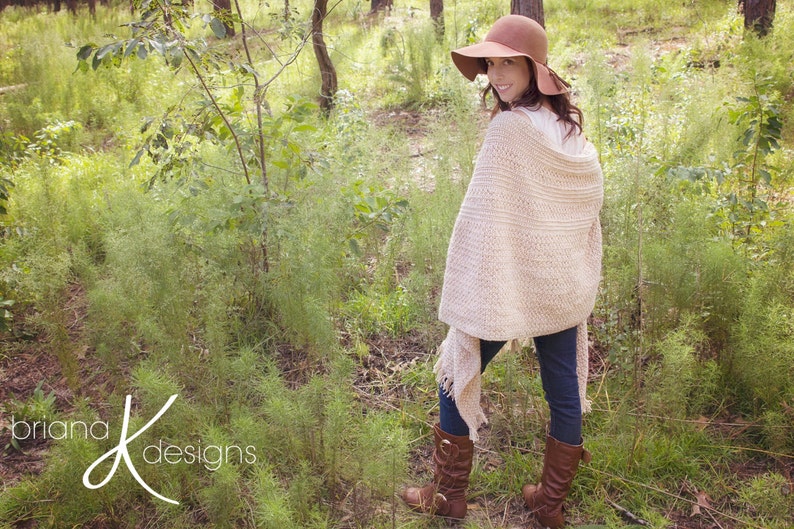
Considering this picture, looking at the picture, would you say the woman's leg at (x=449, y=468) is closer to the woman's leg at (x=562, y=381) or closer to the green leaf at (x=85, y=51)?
the woman's leg at (x=562, y=381)

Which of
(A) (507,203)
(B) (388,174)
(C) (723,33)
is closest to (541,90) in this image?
(A) (507,203)

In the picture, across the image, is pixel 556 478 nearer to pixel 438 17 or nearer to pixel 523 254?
pixel 523 254

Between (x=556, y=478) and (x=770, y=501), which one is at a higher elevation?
(x=556, y=478)

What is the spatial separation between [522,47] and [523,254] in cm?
→ 69

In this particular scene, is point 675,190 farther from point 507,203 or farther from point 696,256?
point 507,203

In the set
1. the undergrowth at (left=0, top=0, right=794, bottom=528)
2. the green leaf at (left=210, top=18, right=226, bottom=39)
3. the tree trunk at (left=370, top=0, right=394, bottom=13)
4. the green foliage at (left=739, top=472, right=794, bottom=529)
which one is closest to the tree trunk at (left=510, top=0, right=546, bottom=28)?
the undergrowth at (left=0, top=0, right=794, bottom=528)

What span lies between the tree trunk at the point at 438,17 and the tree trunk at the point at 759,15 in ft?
10.7

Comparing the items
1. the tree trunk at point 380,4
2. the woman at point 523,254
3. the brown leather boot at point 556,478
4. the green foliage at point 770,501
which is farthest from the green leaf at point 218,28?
the tree trunk at point 380,4

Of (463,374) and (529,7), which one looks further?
(529,7)

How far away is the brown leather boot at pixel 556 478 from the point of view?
238cm

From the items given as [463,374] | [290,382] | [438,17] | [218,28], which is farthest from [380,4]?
[463,374]

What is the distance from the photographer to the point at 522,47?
2.16 metres

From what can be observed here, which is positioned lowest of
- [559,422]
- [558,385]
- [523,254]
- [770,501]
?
[770,501]

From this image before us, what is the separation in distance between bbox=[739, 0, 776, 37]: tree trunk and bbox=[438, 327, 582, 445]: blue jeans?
18.4ft
